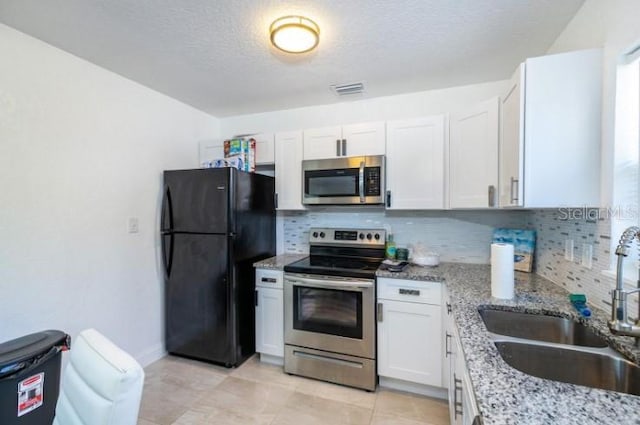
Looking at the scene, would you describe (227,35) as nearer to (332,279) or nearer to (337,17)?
(337,17)

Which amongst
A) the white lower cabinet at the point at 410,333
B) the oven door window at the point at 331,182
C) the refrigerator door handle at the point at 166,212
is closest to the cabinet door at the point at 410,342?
the white lower cabinet at the point at 410,333

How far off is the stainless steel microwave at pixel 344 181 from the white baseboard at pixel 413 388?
1.36 meters

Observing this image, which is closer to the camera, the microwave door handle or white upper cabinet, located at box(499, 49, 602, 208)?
white upper cabinet, located at box(499, 49, 602, 208)

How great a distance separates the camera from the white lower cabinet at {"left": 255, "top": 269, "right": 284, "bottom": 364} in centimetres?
243

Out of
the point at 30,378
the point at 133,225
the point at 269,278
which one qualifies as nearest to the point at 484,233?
the point at 269,278

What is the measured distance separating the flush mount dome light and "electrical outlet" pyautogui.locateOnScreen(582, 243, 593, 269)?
1.81m

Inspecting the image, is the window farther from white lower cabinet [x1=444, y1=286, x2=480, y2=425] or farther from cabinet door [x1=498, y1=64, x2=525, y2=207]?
white lower cabinet [x1=444, y1=286, x2=480, y2=425]

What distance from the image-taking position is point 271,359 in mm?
2541

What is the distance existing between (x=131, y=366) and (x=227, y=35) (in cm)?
179

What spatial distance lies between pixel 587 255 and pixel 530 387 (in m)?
1.06

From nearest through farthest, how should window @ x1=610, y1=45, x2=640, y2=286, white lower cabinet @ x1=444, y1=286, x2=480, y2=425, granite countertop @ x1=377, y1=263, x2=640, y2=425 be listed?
1. granite countertop @ x1=377, y1=263, x2=640, y2=425
2. white lower cabinet @ x1=444, y1=286, x2=480, y2=425
3. window @ x1=610, y1=45, x2=640, y2=286

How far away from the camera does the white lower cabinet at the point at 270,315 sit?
2.43 m

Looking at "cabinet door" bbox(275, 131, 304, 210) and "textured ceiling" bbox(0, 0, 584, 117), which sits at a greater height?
"textured ceiling" bbox(0, 0, 584, 117)

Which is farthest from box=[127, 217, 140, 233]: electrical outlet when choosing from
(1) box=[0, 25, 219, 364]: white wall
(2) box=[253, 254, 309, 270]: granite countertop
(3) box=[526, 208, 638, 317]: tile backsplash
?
(3) box=[526, 208, 638, 317]: tile backsplash
